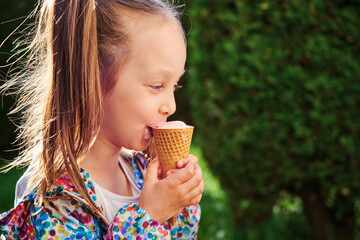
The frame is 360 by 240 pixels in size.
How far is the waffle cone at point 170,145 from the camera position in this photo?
176 centimetres

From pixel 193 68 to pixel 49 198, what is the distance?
7.99 feet

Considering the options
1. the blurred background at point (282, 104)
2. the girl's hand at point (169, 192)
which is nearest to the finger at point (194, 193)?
the girl's hand at point (169, 192)

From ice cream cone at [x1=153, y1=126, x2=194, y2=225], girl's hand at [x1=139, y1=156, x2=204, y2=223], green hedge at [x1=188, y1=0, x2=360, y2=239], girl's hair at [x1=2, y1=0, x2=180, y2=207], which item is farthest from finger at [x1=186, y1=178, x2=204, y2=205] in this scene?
green hedge at [x1=188, y1=0, x2=360, y2=239]

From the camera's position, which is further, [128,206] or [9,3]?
[9,3]

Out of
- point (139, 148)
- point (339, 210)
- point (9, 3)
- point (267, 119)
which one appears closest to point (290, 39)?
point (267, 119)

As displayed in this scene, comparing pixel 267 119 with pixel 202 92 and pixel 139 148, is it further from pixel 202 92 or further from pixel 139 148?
pixel 139 148

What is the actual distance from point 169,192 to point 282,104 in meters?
1.96

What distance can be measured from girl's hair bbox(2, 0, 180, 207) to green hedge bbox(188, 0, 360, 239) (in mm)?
1800

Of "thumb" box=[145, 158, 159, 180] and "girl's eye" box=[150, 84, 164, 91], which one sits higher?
"girl's eye" box=[150, 84, 164, 91]

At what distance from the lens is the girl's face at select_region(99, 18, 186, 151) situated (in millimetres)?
1738

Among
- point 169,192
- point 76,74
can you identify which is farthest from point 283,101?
point 76,74

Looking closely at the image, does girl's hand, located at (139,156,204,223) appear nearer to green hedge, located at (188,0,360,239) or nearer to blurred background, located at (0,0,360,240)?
blurred background, located at (0,0,360,240)

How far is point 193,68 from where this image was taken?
3.92m

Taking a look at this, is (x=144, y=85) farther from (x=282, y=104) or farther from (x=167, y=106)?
(x=282, y=104)
